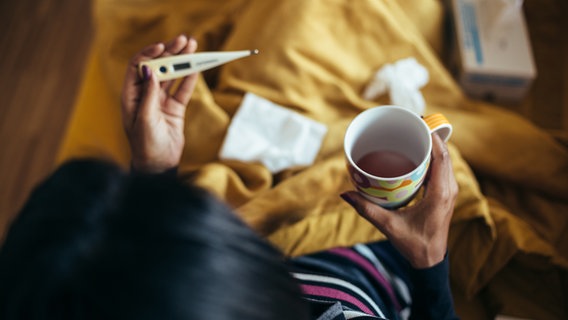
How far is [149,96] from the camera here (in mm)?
666

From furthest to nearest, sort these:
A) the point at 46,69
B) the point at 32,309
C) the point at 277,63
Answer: the point at 46,69 → the point at 277,63 → the point at 32,309

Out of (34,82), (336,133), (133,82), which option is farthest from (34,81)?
(336,133)

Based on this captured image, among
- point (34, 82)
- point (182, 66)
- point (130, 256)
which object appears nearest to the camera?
point (130, 256)

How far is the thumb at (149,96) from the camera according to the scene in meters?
0.66

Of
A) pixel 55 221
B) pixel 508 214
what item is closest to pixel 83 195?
pixel 55 221

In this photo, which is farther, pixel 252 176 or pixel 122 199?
pixel 252 176

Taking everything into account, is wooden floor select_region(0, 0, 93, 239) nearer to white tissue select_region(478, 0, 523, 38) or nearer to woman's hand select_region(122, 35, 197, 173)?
woman's hand select_region(122, 35, 197, 173)

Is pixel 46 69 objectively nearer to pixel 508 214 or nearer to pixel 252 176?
pixel 252 176

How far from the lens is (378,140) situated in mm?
618

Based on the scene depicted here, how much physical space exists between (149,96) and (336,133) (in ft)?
1.08

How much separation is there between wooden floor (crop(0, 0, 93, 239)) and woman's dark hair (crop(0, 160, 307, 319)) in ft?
3.43

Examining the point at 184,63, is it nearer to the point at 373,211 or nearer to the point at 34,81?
the point at 373,211

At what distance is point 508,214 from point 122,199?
2.08 ft

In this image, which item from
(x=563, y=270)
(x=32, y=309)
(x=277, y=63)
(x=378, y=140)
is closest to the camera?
(x=32, y=309)
